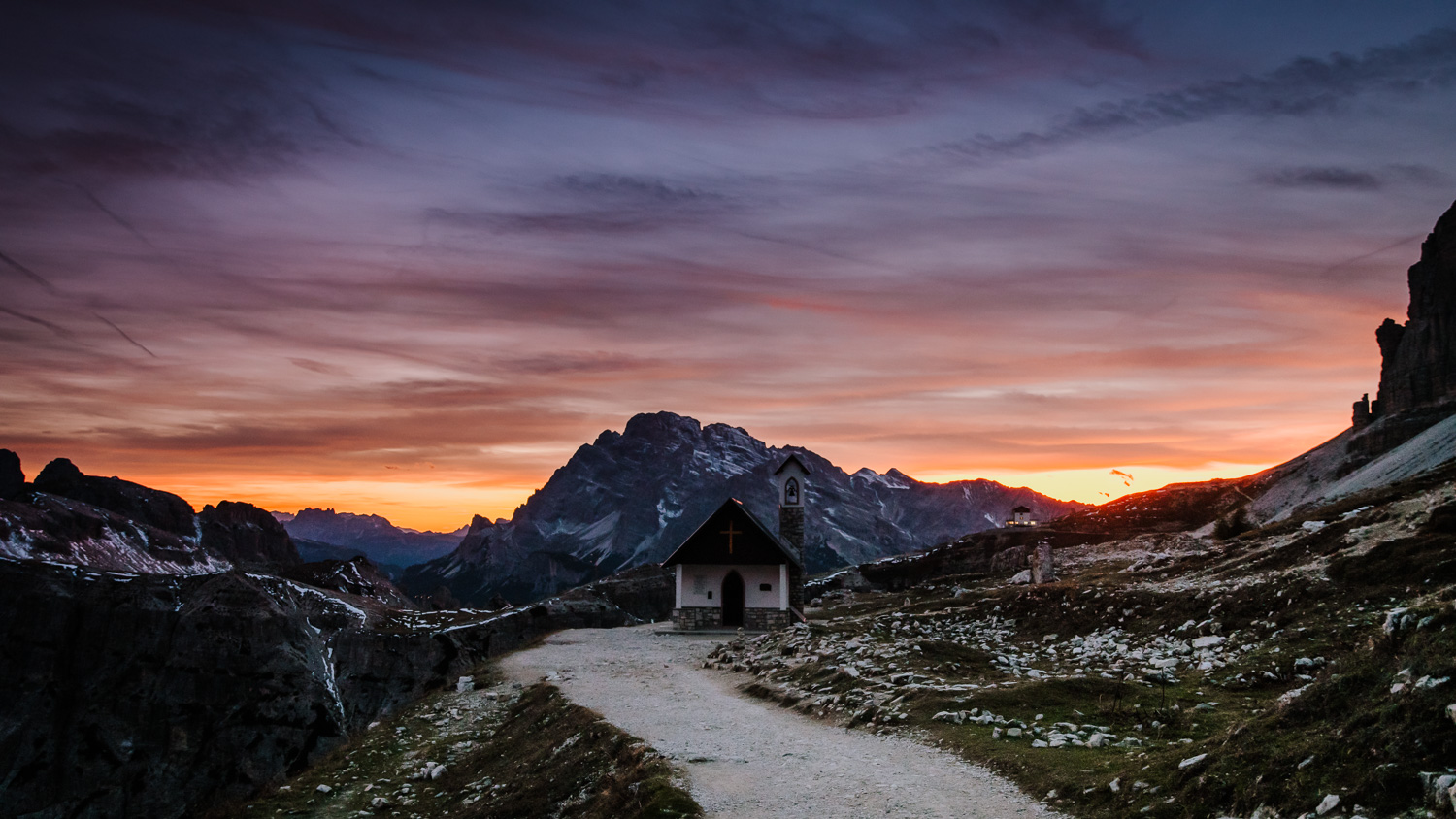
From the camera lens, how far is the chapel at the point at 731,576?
5434 cm

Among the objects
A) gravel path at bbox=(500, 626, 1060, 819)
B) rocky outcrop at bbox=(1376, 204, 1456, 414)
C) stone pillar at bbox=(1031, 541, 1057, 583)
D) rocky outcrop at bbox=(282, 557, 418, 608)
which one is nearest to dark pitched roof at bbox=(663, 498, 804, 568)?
stone pillar at bbox=(1031, 541, 1057, 583)

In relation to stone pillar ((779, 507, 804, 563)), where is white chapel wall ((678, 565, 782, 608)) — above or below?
below

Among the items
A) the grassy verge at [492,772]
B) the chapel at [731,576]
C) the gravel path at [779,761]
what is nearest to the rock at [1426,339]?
the chapel at [731,576]

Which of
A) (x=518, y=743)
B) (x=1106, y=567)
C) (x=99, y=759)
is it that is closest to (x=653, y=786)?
(x=518, y=743)

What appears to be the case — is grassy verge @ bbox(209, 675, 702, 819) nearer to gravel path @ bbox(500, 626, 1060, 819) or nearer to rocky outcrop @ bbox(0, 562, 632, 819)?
gravel path @ bbox(500, 626, 1060, 819)

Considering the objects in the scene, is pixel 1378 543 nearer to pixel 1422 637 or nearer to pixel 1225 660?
pixel 1225 660

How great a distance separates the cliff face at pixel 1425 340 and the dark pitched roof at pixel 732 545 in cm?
12333

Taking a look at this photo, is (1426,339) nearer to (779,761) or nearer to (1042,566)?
(1042,566)

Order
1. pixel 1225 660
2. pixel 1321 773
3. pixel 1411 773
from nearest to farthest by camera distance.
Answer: pixel 1411 773, pixel 1321 773, pixel 1225 660

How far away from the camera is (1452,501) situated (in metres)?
27.9

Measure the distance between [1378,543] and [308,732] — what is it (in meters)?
96.6

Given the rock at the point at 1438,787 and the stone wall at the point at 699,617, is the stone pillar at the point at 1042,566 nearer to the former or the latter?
the stone wall at the point at 699,617

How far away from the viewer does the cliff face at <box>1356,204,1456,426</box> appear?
457 feet

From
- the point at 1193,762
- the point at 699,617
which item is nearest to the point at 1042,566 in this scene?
the point at 699,617
